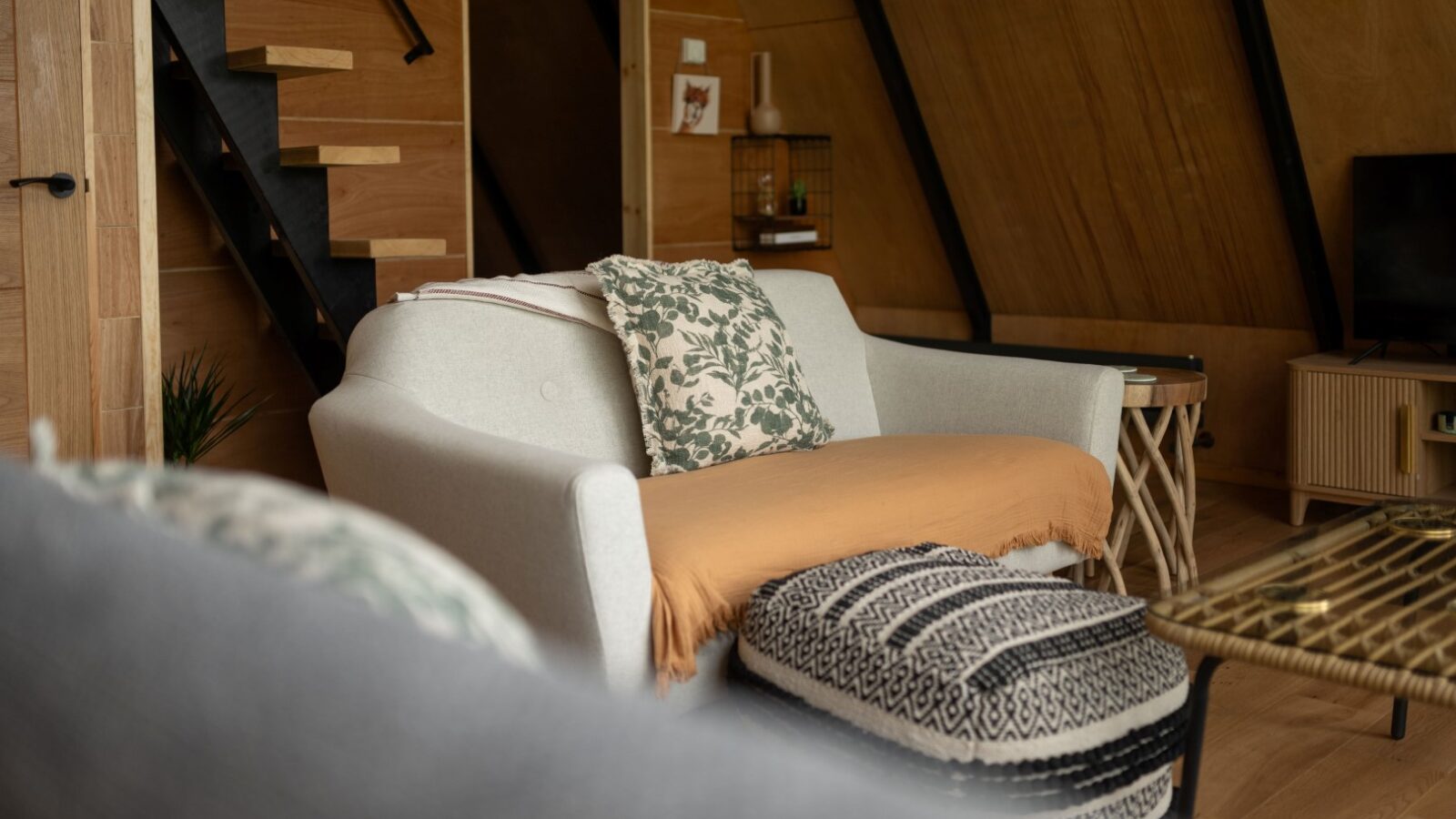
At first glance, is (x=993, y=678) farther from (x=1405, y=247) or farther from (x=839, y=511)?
(x=1405, y=247)

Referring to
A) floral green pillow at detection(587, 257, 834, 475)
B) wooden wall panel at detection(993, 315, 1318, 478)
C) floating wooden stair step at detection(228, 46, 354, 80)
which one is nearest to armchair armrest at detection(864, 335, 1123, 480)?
floral green pillow at detection(587, 257, 834, 475)

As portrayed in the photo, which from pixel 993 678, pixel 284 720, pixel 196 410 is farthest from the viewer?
pixel 196 410

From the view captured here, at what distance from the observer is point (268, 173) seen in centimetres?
337

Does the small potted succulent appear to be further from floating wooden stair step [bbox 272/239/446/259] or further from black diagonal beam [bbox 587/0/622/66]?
floating wooden stair step [bbox 272/239/446/259]

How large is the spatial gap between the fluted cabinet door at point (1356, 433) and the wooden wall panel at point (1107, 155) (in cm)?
63

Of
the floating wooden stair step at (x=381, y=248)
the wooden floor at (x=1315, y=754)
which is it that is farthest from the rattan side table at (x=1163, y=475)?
the floating wooden stair step at (x=381, y=248)

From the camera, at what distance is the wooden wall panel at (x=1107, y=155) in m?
4.68

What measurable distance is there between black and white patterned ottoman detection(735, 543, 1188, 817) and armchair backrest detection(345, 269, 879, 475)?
861 mm

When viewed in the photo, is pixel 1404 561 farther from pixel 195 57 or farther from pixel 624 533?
pixel 195 57

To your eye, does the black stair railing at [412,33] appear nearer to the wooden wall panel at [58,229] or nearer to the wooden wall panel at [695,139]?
the wooden wall panel at [695,139]

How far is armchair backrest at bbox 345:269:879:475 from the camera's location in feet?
8.67

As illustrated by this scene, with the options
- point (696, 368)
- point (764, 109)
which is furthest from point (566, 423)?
point (764, 109)

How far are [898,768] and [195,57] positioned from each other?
2.55m

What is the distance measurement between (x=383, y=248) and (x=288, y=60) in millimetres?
491
